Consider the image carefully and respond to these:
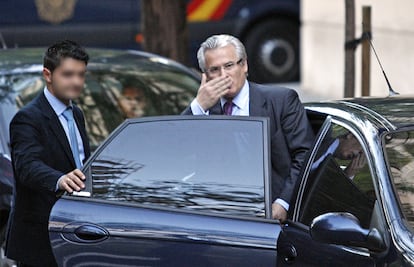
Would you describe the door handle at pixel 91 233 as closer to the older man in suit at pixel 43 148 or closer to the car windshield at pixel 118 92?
the older man in suit at pixel 43 148

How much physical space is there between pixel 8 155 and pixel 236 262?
2833 mm

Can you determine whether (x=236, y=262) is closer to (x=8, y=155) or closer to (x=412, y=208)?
(x=412, y=208)

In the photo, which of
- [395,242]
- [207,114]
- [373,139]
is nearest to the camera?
[395,242]

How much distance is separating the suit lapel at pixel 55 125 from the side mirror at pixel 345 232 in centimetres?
155

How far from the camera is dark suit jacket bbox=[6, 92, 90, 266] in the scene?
5270mm

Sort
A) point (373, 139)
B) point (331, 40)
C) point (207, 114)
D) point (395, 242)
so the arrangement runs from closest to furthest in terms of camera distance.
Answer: point (395, 242) < point (373, 139) < point (207, 114) < point (331, 40)

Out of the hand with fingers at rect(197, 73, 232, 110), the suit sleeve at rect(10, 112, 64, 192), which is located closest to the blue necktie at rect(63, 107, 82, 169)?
the suit sleeve at rect(10, 112, 64, 192)

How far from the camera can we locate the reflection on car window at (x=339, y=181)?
4.32 m

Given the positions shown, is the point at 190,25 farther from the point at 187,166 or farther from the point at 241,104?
the point at 187,166

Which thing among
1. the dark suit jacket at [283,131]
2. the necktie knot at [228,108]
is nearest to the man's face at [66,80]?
the dark suit jacket at [283,131]

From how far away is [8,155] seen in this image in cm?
699

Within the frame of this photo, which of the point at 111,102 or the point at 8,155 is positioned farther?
the point at 111,102

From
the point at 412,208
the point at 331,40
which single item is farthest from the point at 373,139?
the point at 331,40

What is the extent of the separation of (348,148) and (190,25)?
472 inches
